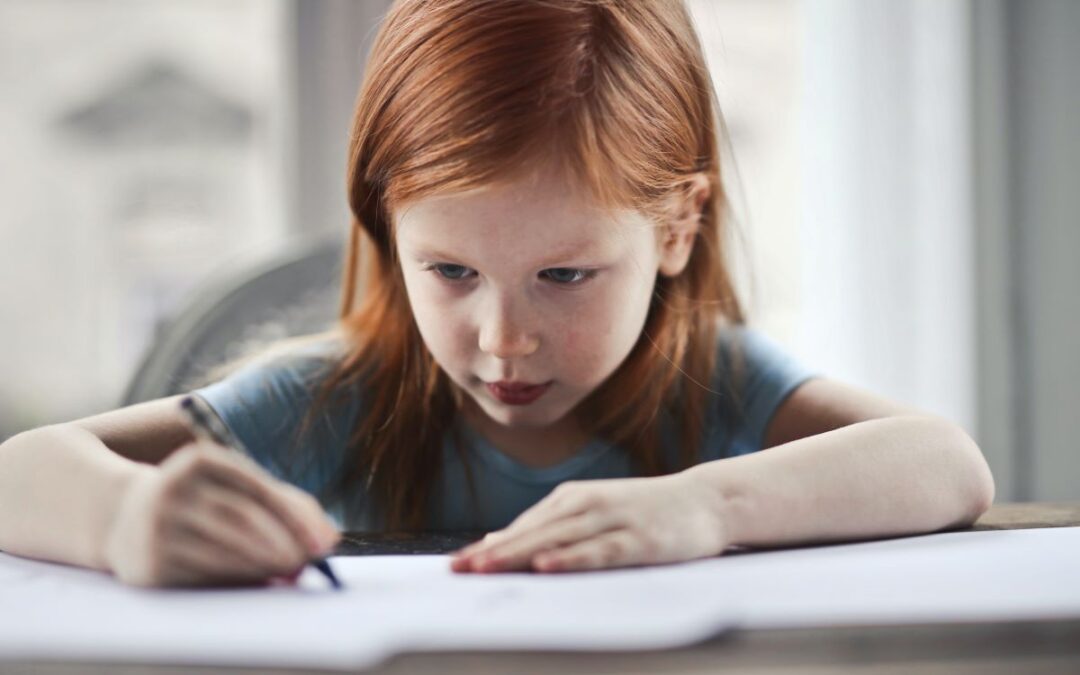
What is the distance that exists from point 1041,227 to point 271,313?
1209 mm

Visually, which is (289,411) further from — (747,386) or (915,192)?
(915,192)

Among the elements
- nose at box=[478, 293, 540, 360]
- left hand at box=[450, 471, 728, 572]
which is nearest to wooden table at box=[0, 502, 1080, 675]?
left hand at box=[450, 471, 728, 572]

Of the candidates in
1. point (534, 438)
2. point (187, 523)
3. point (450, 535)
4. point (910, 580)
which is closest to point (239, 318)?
point (534, 438)

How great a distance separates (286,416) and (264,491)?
0.37m

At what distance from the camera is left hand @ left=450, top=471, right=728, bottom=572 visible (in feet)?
1.32

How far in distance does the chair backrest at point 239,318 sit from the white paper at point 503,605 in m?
0.44

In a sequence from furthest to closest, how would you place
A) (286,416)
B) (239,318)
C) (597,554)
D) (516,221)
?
(239,318)
(286,416)
(516,221)
(597,554)

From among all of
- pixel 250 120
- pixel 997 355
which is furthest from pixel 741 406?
pixel 250 120

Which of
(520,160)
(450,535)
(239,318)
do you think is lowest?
(450,535)

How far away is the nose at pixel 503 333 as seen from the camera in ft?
1.77

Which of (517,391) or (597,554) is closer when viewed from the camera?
(597,554)

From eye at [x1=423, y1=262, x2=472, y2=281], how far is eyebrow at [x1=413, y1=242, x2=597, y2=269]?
0.01 meters

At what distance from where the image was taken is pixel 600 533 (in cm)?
41

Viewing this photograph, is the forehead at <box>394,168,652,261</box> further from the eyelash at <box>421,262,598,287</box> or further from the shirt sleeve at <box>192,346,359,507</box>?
the shirt sleeve at <box>192,346,359,507</box>
